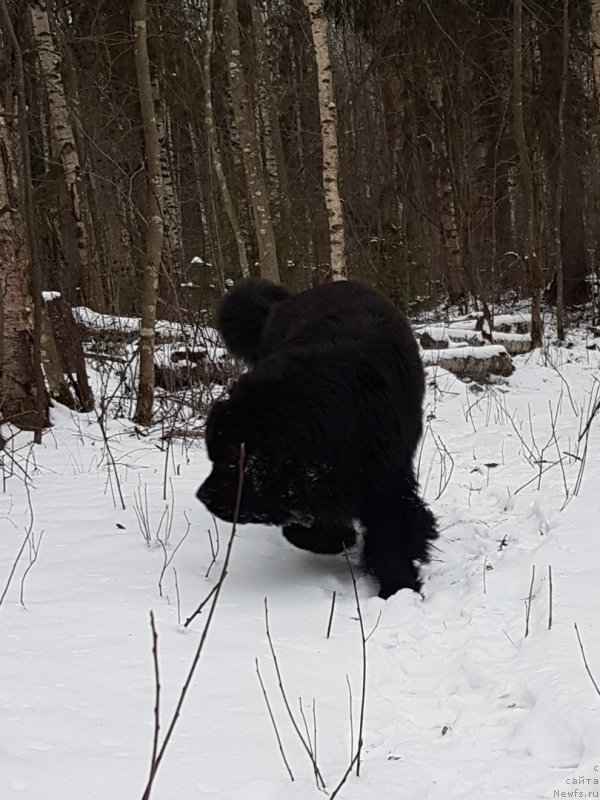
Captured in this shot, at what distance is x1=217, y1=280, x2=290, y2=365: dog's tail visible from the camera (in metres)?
4.49

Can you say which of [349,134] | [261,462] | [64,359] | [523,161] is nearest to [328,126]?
[523,161]

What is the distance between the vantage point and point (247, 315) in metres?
4.51

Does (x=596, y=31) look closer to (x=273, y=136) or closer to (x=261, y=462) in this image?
(x=261, y=462)

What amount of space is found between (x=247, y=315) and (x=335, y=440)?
167 centimetres

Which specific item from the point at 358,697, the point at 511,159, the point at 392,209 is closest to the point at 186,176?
the point at 392,209

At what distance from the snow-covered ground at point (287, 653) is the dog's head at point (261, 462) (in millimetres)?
385

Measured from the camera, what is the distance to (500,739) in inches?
77.4

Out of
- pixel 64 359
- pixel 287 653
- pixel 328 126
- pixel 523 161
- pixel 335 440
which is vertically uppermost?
pixel 328 126

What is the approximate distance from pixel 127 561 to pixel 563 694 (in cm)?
197

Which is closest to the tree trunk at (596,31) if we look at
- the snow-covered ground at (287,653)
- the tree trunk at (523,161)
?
the tree trunk at (523,161)

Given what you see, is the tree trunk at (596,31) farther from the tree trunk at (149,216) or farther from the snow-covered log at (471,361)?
the tree trunk at (149,216)

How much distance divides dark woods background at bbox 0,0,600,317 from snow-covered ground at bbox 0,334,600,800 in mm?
5933

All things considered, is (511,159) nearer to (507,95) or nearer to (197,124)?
(507,95)

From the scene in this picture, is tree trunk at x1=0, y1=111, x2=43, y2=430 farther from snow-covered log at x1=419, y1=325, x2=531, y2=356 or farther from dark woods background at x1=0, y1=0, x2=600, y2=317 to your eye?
snow-covered log at x1=419, y1=325, x2=531, y2=356
